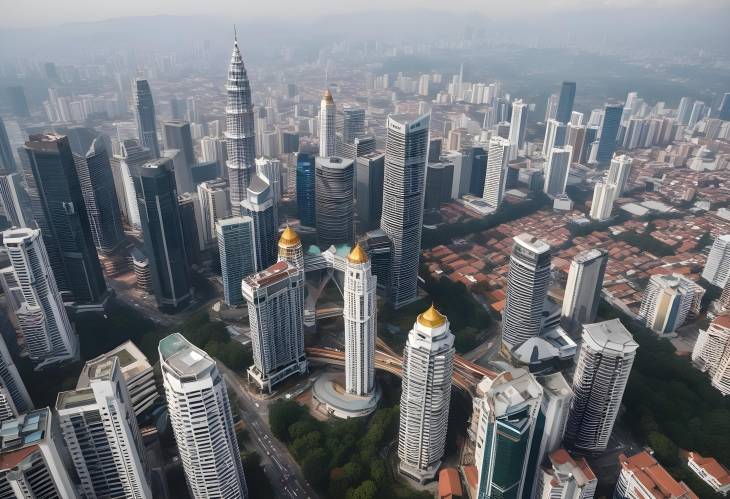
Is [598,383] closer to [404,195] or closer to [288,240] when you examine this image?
[404,195]

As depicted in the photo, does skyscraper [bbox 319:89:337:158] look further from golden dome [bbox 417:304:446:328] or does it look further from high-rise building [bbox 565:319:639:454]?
high-rise building [bbox 565:319:639:454]

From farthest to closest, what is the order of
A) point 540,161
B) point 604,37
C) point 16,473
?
point 604,37, point 540,161, point 16,473

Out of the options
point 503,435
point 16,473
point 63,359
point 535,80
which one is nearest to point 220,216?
point 63,359

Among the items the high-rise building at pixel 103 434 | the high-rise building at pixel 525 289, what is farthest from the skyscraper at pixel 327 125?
the high-rise building at pixel 103 434

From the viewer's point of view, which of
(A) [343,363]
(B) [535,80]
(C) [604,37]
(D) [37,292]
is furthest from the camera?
(C) [604,37]

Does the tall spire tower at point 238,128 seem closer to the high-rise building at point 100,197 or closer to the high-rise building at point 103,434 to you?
the high-rise building at point 100,197

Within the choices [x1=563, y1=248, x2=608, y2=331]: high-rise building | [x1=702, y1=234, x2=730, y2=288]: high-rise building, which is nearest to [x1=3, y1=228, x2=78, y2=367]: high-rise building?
[x1=563, y1=248, x2=608, y2=331]: high-rise building

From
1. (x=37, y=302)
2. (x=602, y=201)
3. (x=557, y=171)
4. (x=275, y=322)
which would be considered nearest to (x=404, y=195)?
(x=275, y=322)

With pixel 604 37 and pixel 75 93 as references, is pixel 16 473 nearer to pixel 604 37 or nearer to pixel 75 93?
pixel 75 93
